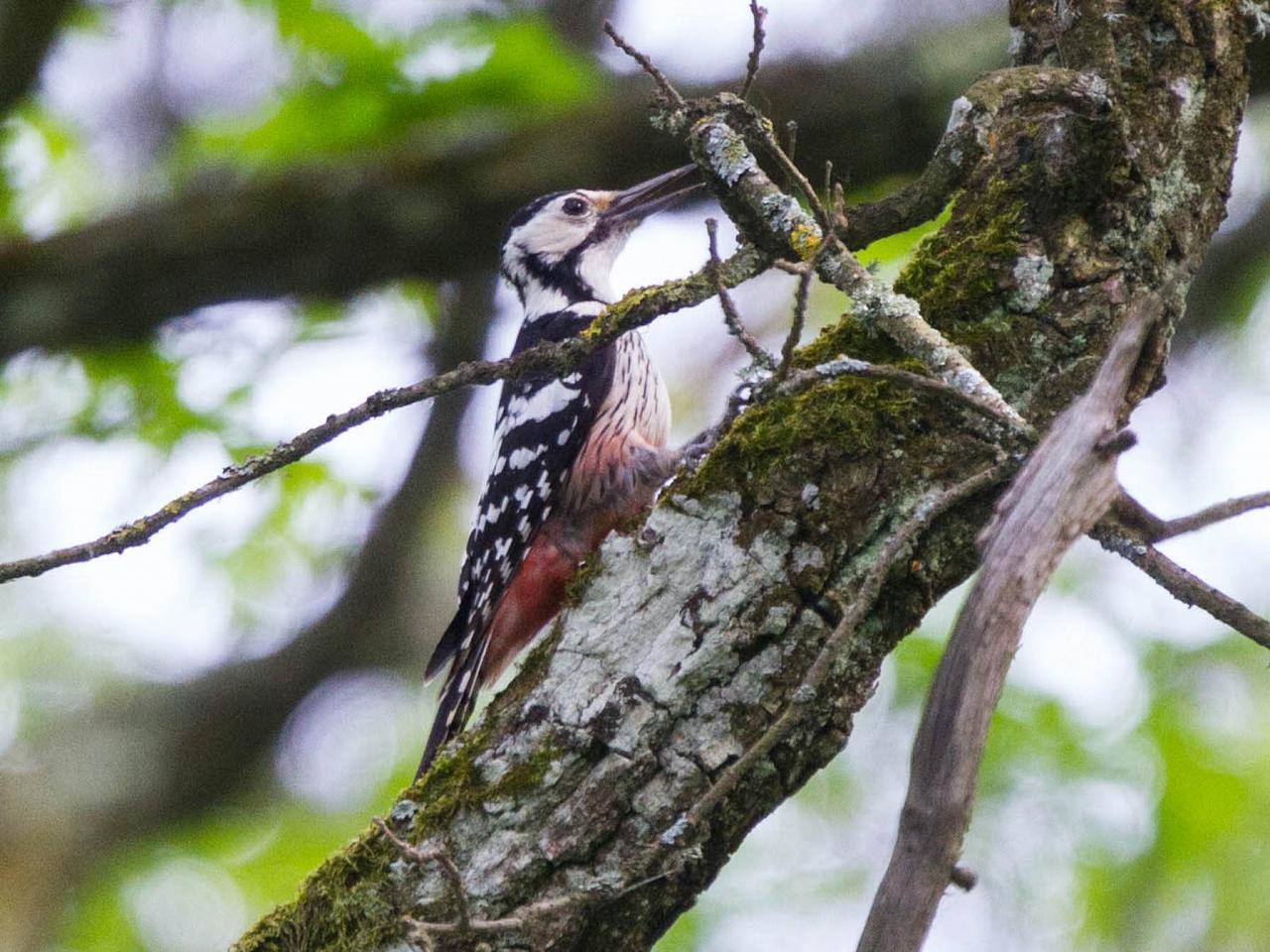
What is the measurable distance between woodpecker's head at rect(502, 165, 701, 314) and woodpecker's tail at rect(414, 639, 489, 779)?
1803 millimetres

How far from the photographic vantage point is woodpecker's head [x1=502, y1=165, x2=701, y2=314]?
5480mm

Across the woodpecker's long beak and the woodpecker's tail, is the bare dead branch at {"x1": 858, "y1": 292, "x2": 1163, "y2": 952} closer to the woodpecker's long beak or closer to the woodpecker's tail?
the woodpecker's tail

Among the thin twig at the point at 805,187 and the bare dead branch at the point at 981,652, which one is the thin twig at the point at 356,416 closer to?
the thin twig at the point at 805,187

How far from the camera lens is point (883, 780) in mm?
7355

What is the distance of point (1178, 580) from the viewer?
217 centimetres

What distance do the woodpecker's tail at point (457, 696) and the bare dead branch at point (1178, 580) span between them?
2120mm

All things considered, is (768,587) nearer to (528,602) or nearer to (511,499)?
(528,602)

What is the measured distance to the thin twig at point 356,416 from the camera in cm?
226

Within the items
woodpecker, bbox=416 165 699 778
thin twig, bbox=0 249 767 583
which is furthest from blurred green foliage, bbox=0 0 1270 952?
thin twig, bbox=0 249 767 583

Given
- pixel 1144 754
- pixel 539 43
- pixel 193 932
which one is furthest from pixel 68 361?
pixel 1144 754

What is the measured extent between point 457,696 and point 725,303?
1948mm

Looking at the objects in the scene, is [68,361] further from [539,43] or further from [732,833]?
[732,833]

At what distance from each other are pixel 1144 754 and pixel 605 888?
15.2 feet

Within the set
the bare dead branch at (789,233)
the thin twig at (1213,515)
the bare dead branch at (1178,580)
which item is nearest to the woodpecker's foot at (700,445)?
the bare dead branch at (789,233)
